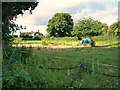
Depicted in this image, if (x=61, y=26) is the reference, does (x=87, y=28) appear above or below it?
below

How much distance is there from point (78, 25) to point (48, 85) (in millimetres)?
78432

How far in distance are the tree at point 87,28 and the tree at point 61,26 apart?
36.9ft

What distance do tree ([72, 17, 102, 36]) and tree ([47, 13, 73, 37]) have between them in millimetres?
11241

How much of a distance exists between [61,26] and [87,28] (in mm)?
18646

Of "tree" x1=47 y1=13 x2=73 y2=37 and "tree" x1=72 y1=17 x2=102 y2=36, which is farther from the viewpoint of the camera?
"tree" x1=47 y1=13 x2=73 y2=37

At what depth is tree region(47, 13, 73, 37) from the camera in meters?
97.9

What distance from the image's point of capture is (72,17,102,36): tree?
7892 cm

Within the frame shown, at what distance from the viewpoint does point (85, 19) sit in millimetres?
85062

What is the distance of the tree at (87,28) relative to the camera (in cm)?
7892

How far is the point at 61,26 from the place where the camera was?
9894 centimetres

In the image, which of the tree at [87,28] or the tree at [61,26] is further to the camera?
the tree at [61,26]

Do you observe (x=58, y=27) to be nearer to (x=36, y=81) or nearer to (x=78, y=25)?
(x=78, y=25)

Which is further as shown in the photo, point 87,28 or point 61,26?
point 61,26

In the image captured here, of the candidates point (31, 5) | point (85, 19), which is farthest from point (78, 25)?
point (31, 5)
